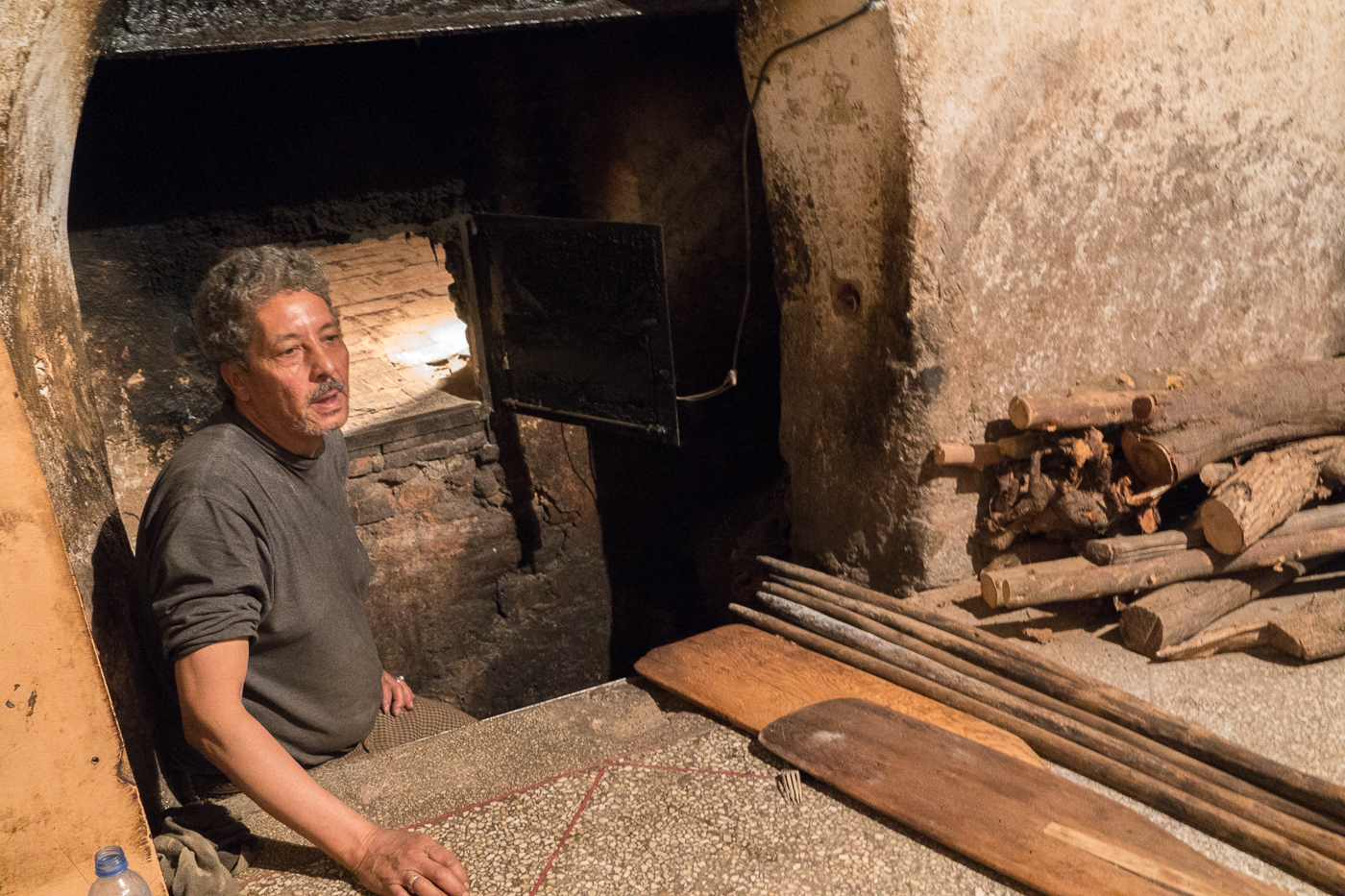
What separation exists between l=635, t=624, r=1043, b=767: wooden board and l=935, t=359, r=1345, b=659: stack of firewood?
21.5 inches

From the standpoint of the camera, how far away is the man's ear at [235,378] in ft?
7.73

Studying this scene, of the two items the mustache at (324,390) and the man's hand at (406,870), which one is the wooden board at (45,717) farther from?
the mustache at (324,390)

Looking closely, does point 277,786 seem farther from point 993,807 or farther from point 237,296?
point 993,807

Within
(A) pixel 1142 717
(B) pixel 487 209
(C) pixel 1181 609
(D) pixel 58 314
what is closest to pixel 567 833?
(A) pixel 1142 717

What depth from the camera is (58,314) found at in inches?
88.2

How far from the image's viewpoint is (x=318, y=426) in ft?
7.81

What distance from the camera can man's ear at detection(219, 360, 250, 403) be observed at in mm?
2355

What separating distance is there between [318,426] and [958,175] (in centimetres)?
201

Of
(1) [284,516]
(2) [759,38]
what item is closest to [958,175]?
(2) [759,38]

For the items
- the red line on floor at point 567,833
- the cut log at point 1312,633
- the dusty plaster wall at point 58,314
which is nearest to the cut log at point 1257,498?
the cut log at point 1312,633

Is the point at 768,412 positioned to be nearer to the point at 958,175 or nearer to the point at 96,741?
the point at 958,175

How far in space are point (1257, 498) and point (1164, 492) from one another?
0.85 feet

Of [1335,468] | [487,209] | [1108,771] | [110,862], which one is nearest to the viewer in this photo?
[110,862]

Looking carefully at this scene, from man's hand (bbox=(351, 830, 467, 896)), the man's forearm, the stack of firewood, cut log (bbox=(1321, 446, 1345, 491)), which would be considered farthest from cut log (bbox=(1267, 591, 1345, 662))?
the man's forearm
